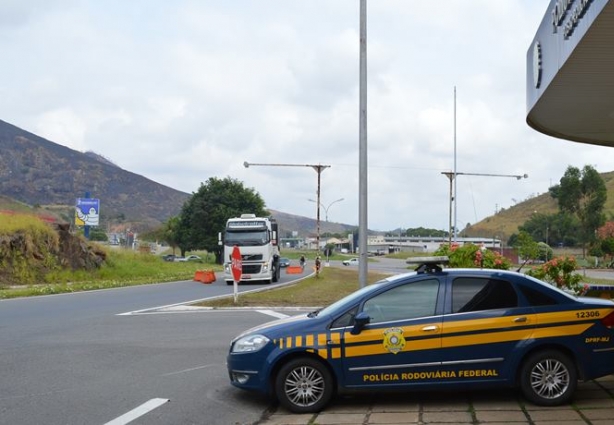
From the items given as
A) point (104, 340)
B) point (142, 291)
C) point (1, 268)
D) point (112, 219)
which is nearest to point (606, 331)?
point (104, 340)

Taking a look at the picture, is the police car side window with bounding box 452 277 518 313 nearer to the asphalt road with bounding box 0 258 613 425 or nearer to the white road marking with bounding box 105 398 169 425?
the asphalt road with bounding box 0 258 613 425

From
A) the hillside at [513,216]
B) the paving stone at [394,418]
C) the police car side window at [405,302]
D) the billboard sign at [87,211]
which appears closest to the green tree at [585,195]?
the billboard sign at [87,211]

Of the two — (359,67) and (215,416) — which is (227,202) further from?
(215,416)

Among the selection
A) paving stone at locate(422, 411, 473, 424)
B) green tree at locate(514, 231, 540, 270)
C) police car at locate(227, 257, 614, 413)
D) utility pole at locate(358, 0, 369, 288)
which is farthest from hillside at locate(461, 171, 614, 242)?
paving stone at locate(422, 411, 473, 424)

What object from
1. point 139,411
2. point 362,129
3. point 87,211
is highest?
point 87,211

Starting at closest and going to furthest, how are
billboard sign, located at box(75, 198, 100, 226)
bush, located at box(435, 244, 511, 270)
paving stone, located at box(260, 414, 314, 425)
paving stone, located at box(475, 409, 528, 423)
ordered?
1. paving stone, located at box(475, 409, 528, 423)
2. paving stone, located at box(260, 414, 314, 425)
3. bush, located at box(435, 244, 511, 270)
4. billboard sign, located at box(75, 198, 100, 226)

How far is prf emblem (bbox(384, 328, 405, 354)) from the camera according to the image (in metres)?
7.45

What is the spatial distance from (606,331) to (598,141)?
9712 mm

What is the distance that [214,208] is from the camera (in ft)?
260

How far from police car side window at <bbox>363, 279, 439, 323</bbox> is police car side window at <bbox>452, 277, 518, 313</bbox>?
0.75 feet

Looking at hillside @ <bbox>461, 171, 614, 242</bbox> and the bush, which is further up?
hillside @ <bbox>461, 171, 614, 242</bbox>

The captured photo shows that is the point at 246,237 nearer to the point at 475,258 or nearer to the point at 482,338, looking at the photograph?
the point at 475,258

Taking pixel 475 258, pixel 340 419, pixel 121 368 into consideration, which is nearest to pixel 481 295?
pixel 340 419

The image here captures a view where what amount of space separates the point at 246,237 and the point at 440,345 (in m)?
26.5
